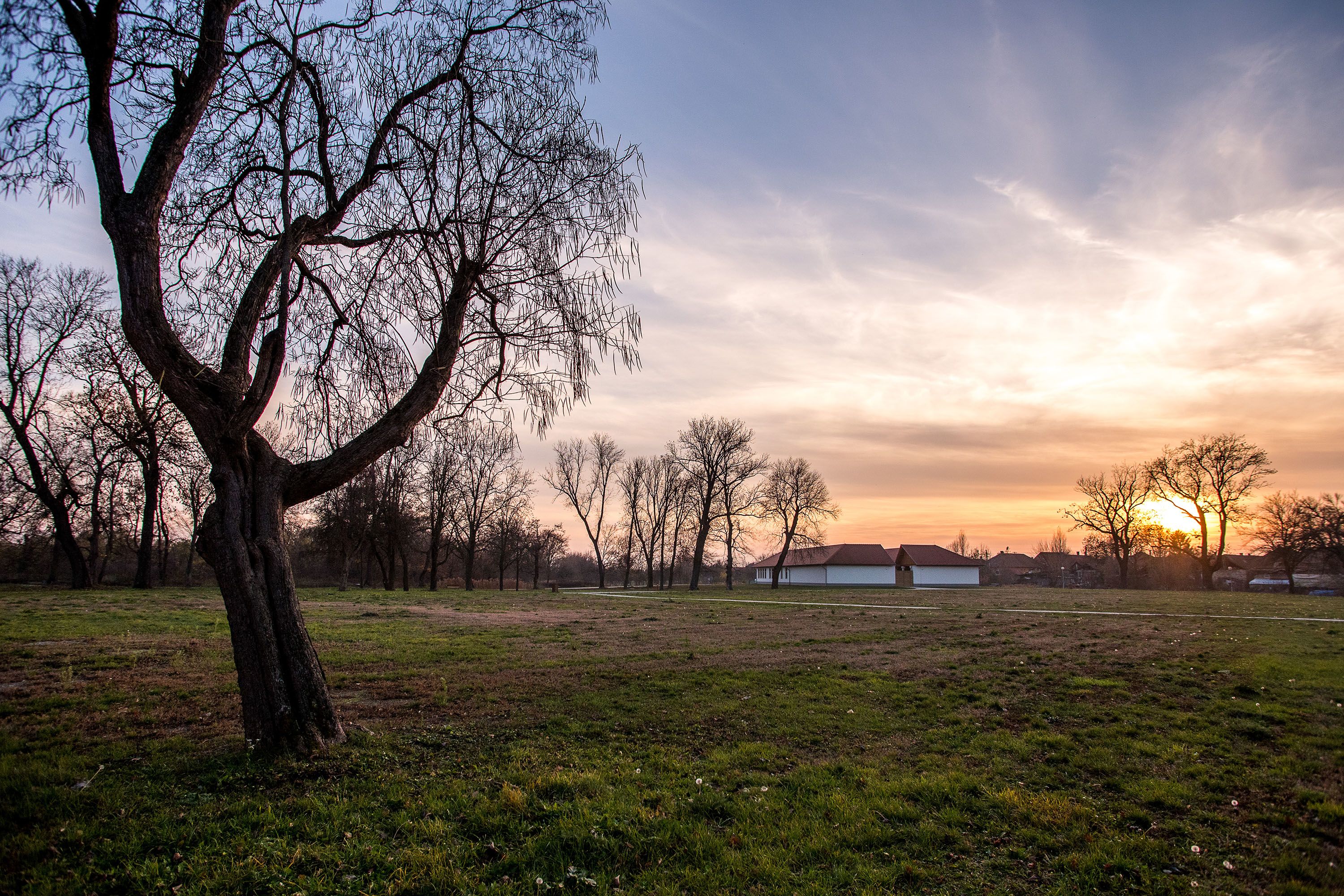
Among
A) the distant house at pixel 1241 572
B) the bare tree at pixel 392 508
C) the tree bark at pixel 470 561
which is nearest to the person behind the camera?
the bare tree at pixel 392 508

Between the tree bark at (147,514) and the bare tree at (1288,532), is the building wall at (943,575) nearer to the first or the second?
the bare tree at (1288,532)

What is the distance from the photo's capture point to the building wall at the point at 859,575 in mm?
73250

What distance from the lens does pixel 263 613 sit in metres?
6.04

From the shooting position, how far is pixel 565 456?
200ft

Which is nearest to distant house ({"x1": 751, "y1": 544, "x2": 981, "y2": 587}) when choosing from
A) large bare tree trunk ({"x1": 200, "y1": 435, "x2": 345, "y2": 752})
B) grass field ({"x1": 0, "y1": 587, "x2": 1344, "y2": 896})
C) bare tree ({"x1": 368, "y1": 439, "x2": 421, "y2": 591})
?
bare tree ({"x1": 368, "y1": 439, "x2": 421, "y2": 591})

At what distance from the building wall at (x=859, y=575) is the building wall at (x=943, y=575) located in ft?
9.82

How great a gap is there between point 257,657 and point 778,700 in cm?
654

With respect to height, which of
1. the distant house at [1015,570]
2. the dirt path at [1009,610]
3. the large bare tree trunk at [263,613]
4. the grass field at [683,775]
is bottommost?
the distant house at [1015,570]

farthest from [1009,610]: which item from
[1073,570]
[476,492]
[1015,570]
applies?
[1015,570]

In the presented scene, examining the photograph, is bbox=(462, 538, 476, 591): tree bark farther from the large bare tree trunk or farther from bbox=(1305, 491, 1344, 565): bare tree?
bbox=(1305, 491, 1344, 565): bare tree

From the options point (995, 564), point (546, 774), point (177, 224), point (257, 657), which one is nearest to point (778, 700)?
point (546, 774)

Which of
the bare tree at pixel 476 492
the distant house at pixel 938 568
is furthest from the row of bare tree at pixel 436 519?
the distant house at pixel 938 568

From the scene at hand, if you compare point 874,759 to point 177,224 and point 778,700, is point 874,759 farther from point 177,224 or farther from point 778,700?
point 177,224

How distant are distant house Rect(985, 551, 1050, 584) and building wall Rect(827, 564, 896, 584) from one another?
24931 mm
